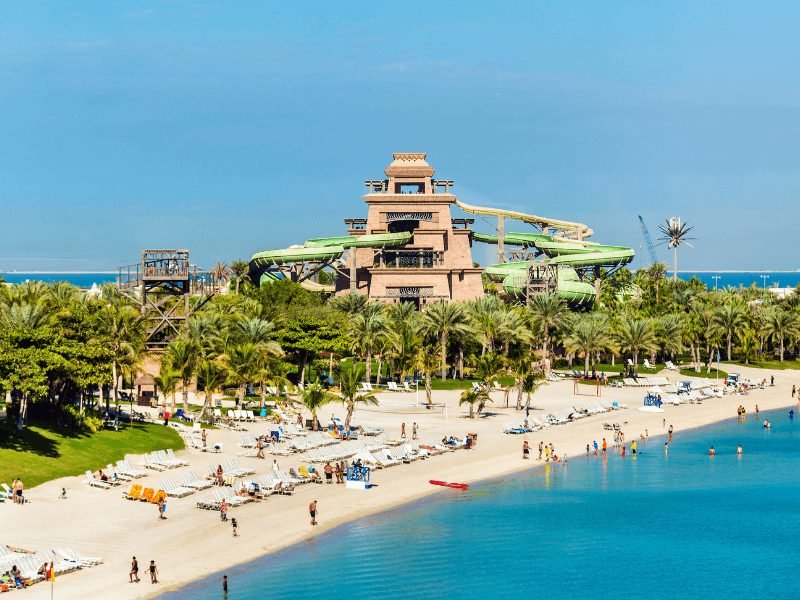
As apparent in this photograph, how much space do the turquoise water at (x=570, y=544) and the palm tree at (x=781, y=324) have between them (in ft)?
198

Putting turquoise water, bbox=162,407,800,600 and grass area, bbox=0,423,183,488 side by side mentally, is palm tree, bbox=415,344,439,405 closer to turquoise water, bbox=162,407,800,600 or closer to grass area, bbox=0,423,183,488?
turquoise water, bbox=162,407,800,600

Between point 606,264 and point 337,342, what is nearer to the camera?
point 337,342

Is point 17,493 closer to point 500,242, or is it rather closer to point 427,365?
point 427,365

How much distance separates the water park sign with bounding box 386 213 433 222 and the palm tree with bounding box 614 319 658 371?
41972 millimetres

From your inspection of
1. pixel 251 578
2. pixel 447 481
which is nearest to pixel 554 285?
pixel 447 481

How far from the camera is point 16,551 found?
4262cm

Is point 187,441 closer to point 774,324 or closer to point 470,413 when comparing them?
point 470,413

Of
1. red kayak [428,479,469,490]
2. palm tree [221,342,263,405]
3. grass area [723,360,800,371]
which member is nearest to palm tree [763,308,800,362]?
grass area [723,360,800,371]

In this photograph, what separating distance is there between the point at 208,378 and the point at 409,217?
7527 centimetres

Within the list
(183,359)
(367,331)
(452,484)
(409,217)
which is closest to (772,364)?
(409,217)

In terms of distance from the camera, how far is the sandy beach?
4344 cm

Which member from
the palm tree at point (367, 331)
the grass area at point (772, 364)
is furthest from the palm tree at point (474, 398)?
the grass area at point (772, 364)

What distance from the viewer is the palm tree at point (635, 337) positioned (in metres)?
107

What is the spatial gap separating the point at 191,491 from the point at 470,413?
3252 centimetres
